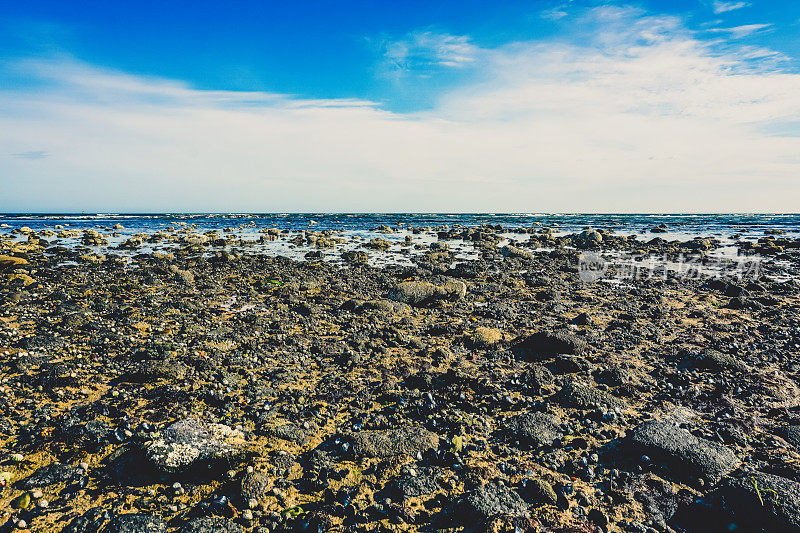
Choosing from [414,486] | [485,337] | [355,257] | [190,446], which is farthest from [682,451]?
[355,257]

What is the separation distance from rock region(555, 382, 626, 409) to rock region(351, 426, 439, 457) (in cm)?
273

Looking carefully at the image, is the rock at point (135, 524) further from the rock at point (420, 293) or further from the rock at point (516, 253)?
the rock at point (516, 253)

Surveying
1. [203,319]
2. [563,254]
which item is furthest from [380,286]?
[563,254]

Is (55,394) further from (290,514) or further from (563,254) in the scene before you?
(563,254)

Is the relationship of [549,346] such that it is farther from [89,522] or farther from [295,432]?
[89,522]

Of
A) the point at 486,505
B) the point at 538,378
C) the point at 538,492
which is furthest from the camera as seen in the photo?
the point at 538,378

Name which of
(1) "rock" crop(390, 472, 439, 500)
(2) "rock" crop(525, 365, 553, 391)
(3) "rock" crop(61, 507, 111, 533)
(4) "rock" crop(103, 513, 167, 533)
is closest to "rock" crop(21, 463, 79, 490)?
(3) "rock" crop(61, 507, 111, 533)

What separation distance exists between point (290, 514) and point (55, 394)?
5628 mm

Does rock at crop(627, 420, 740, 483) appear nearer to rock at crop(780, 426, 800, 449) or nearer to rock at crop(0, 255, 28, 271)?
rock at crop(780, 426, 800, 449)

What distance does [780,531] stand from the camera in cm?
441

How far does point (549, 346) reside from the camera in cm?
984

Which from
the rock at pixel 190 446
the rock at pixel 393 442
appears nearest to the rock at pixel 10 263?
the rock at pixel 190 446

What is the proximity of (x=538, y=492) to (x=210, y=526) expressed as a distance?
13.0ft

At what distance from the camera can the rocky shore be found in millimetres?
4895
